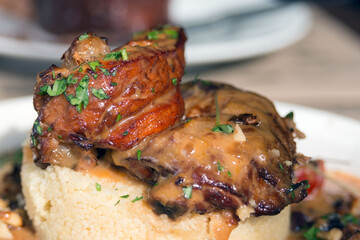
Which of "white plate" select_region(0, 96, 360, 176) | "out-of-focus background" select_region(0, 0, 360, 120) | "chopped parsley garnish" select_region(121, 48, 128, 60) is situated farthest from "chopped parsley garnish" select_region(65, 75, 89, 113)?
"out-of-focus background" select_region(0, 0, 360, 120)

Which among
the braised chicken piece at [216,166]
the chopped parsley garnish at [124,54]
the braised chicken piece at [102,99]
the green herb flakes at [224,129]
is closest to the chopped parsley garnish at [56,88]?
the braised chicken piece at [102,99]

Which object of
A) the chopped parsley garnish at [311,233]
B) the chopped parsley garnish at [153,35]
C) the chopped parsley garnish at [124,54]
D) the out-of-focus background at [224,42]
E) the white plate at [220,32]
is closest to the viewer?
the chopped parsley garnish at [124,54]

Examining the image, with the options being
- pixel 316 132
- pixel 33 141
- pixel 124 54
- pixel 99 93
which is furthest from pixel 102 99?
pixel 316 132

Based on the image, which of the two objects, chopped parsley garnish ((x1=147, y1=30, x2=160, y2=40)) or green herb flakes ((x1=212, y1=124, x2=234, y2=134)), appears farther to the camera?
chopped parsley garnish ((x1=147, y1=30, x2=160, y2=40))

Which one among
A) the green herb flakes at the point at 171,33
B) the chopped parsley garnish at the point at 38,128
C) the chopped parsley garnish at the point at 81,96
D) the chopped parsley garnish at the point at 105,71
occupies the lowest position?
the chopped parsley garnish at the point at 38,128

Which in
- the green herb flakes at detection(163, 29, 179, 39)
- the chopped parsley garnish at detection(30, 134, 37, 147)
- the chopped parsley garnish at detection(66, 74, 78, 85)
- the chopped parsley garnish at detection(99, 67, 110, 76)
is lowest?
the chopped parsley garnish at detection(30, 134, 37, 147)

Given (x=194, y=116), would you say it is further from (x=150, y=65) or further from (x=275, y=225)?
(x=275, y=225)

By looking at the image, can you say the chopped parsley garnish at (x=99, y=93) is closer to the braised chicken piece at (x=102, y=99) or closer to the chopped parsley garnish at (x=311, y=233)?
the braised chicken piece at (x=102, y=99)

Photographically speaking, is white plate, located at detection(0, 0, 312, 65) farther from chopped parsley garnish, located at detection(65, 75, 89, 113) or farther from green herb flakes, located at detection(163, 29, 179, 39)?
chopped parsley garnish, located at detection(65, 75, 89, 113)
